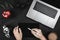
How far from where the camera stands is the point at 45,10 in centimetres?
155

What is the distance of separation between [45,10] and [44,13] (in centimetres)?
2

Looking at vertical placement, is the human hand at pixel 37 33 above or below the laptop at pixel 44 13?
below

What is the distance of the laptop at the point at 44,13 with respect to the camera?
1.54 m

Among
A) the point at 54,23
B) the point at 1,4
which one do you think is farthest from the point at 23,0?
the point at 54,23

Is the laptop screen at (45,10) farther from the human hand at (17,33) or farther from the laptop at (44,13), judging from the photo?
the human hand at (17,33)

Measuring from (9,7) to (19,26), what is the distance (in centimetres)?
14

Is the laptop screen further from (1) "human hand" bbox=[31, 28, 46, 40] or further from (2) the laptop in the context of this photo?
(1) "human hand" bbox=[31, 28, 46, 40]

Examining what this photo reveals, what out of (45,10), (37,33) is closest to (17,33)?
(37,33)

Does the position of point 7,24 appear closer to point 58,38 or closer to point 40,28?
point 40,28

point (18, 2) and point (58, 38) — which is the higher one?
point (18, 2)

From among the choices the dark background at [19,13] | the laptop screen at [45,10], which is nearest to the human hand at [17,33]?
the dark background at [19,13]

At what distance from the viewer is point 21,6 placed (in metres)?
1.57

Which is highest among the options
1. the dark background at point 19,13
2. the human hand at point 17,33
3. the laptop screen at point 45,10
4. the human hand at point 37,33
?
the laptop screen at point 45,10

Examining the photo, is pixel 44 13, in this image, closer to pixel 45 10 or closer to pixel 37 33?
pixel 45 10
